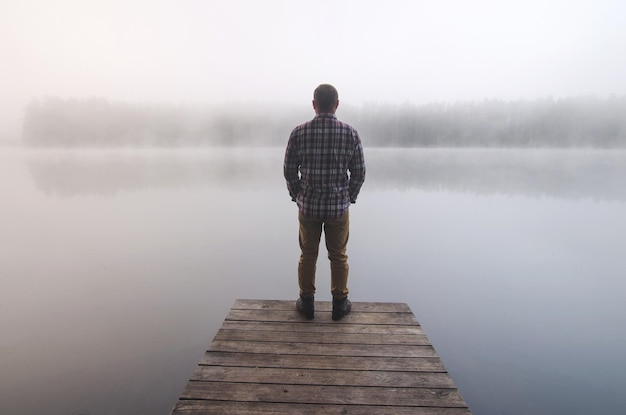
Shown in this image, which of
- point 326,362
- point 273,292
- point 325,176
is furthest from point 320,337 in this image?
point 273,292

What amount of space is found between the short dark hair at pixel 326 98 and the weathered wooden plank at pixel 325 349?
1.66 m

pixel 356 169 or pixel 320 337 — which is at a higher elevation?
pixel 356 169

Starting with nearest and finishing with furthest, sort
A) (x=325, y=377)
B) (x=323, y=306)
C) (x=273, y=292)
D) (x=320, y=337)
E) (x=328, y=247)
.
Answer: (x=325, y=377) → (x=320, y=337) → (x=328, y=247) → (x=323, y=306) → (x=273, y=292)

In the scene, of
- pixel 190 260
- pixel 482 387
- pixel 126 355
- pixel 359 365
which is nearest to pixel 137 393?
pixel 126 355

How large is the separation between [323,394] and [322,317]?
2.96 ft

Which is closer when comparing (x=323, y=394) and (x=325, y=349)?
(x=323, y=394)

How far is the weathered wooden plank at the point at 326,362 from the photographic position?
219 centimetres

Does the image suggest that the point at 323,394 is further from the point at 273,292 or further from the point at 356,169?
the point at 273,292

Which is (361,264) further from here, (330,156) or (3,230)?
(3,230)

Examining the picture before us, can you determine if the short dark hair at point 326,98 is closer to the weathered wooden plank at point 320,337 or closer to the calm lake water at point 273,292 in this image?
the weathered wooden plank at point 320,337

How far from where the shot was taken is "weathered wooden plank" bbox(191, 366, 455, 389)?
6.69 ft

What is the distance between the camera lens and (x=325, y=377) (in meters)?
2.08

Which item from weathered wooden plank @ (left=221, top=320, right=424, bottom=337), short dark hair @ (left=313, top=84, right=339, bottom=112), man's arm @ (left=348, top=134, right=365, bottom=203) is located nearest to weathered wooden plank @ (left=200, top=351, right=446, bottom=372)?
weathered wooden plank @ (left=221, top=320, right=424, bottom=337)

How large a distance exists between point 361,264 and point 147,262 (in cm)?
440
